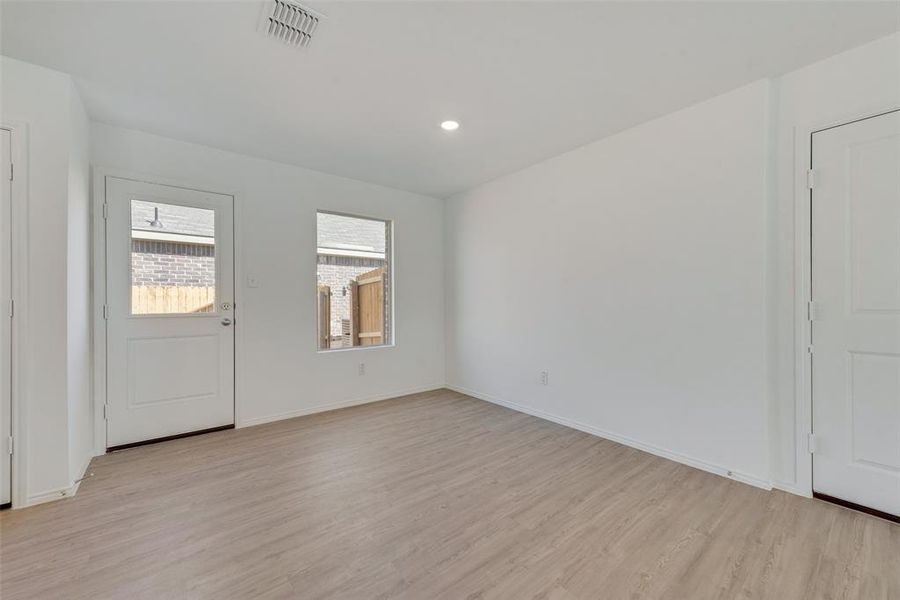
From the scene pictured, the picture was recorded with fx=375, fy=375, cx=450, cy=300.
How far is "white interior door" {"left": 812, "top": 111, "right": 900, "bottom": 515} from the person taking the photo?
6.42 feet

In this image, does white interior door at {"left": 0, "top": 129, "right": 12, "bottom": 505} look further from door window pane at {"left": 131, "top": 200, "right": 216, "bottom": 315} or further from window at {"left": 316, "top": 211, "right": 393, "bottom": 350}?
window at {"left": 316, "top": 211, "right": 393, "bottom": 350}

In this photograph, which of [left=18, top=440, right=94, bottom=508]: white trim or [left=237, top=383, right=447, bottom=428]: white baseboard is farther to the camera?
[left=237, top=383, right=447, bottom=428]: white baseboard

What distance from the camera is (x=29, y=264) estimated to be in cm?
212

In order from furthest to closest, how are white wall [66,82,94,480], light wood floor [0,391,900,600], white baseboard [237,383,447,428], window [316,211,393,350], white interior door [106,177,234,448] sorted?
window [316,211,393,350] < white baseboard [237,383,447,428] < white interior door [106,177,234,448] < white wall [66,82,94,480] < light wood floor [0,391,900,600]

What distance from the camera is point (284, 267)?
146 inches

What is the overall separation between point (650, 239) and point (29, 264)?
3973 millimetres

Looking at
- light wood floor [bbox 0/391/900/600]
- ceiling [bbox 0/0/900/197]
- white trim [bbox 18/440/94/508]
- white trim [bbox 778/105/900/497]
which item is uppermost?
ceiling [bbox 0/0/900/197]

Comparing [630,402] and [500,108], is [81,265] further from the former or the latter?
[630,402]

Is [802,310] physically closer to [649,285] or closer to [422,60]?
[649,285]

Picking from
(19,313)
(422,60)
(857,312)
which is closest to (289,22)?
(422,60)

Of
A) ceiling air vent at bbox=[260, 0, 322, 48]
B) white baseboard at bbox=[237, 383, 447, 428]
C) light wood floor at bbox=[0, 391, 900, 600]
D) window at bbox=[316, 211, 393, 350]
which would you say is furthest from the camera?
window at bbox=[316, 211, 393, 350]

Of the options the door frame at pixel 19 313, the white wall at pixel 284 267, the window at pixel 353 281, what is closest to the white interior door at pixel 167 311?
the white wall at pixel 284 267

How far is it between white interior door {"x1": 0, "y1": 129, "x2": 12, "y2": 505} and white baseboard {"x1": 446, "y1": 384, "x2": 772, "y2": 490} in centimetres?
364

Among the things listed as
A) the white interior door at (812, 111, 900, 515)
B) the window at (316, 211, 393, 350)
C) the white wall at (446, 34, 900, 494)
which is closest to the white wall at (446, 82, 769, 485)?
the white wall at (446, 34, 900, 494)
